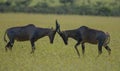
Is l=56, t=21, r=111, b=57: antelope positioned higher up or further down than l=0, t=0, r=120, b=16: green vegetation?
higher up

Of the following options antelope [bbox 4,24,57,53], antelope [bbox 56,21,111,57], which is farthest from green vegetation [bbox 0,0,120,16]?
antelope [bbox 56,21,111,57]

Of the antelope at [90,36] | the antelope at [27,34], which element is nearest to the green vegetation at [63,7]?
the antelope at [27,34]

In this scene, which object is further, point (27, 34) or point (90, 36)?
point (27, 34)

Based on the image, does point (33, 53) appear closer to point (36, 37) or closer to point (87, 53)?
point (36, 37)

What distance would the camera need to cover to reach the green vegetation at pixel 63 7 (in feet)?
236

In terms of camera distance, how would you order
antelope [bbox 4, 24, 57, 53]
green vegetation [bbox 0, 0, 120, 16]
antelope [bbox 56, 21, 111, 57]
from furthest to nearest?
green vegetation [bbox 0, 0, 120, 16] < antelope [bbox 4, 24, 57, 53] < antelope [bbox 56, 21, 111, 57]

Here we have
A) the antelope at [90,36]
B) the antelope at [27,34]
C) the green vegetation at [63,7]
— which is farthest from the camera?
the green vegetation at [63,7]

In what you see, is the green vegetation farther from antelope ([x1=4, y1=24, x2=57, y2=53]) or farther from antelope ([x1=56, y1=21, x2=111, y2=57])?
antelope ([x1=56, y1=21, x2=111, y2=57])

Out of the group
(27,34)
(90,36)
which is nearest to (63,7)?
(27,34)

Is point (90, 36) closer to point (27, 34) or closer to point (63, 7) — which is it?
point (27, 34)

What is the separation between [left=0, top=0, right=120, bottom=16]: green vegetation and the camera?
2837 inches

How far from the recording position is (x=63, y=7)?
74875 mm

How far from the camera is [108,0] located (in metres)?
84.3

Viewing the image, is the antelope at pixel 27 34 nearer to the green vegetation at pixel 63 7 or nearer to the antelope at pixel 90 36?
the antelope at pixel 90 36
